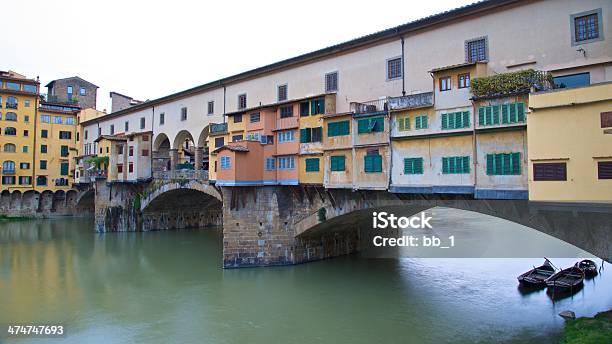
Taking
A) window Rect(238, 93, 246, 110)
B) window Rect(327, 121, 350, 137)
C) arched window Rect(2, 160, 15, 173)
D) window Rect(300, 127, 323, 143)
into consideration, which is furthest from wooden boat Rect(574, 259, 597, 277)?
arched window Rect(2, 160, 15, 173)

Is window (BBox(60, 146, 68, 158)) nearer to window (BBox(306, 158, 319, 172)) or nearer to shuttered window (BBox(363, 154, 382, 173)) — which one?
window (BBox(306, 158, 319, 172))

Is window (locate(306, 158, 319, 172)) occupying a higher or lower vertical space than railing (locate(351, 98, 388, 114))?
lower

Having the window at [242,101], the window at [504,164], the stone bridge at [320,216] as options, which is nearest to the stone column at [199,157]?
the stone bridge at [320,216]

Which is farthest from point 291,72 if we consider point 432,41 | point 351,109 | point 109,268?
point 109,268

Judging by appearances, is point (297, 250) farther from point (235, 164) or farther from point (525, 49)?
point (525, 49)

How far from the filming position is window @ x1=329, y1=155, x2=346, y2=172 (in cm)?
2034

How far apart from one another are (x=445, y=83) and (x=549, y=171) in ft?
17.5

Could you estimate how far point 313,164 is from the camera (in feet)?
71.9

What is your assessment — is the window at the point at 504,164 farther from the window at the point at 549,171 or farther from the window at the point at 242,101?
the window at the point at 242,101

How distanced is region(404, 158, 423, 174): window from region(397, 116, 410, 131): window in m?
1.32

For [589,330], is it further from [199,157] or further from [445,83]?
[199,157]

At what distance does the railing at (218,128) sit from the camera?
27531mm

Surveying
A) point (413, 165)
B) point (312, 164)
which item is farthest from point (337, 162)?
point (413, 165)

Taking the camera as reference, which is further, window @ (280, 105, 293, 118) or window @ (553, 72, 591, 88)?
window @ (280, 105, 293, 118)
